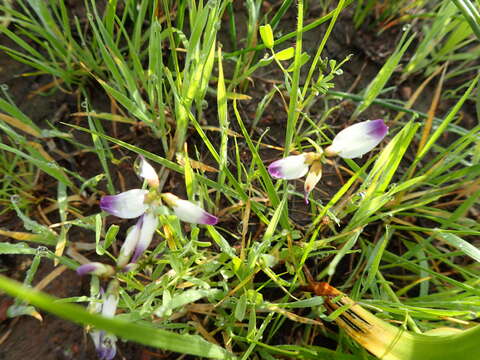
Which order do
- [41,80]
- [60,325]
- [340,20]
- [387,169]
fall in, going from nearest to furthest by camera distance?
[387,169], [60,325], [41,80], [340,20]

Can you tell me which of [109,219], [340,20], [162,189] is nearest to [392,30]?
[340,20]

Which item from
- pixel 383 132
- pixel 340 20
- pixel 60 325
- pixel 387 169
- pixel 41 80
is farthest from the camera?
pixel 340 20

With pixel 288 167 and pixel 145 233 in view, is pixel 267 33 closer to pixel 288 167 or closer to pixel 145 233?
pixel 288 167

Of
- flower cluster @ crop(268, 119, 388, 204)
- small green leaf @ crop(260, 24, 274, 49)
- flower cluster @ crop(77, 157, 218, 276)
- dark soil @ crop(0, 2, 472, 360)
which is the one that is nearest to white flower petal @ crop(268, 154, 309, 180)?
flower cluster @ crop(268, 119, 388, 204)

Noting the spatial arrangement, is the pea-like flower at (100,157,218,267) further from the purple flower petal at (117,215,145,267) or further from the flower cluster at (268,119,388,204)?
the flower cluster at (268,119,388,204)

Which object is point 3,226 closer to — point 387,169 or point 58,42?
point 58,42

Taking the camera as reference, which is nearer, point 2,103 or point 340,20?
point 2,103

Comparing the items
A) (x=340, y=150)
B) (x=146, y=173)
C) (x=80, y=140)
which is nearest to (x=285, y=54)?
(x=340, y=150)

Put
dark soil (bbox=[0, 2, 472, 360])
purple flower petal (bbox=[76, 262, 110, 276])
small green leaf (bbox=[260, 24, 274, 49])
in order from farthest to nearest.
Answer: dark soil (bbox=[0, 2, 472, 360])
small green leaf (bbox=[260, 24, 274, 49])
purple flower petal (bbox=[76, 262, 110, 276])

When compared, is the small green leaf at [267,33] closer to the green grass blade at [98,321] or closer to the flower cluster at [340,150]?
the flower cluster at [340,150]
